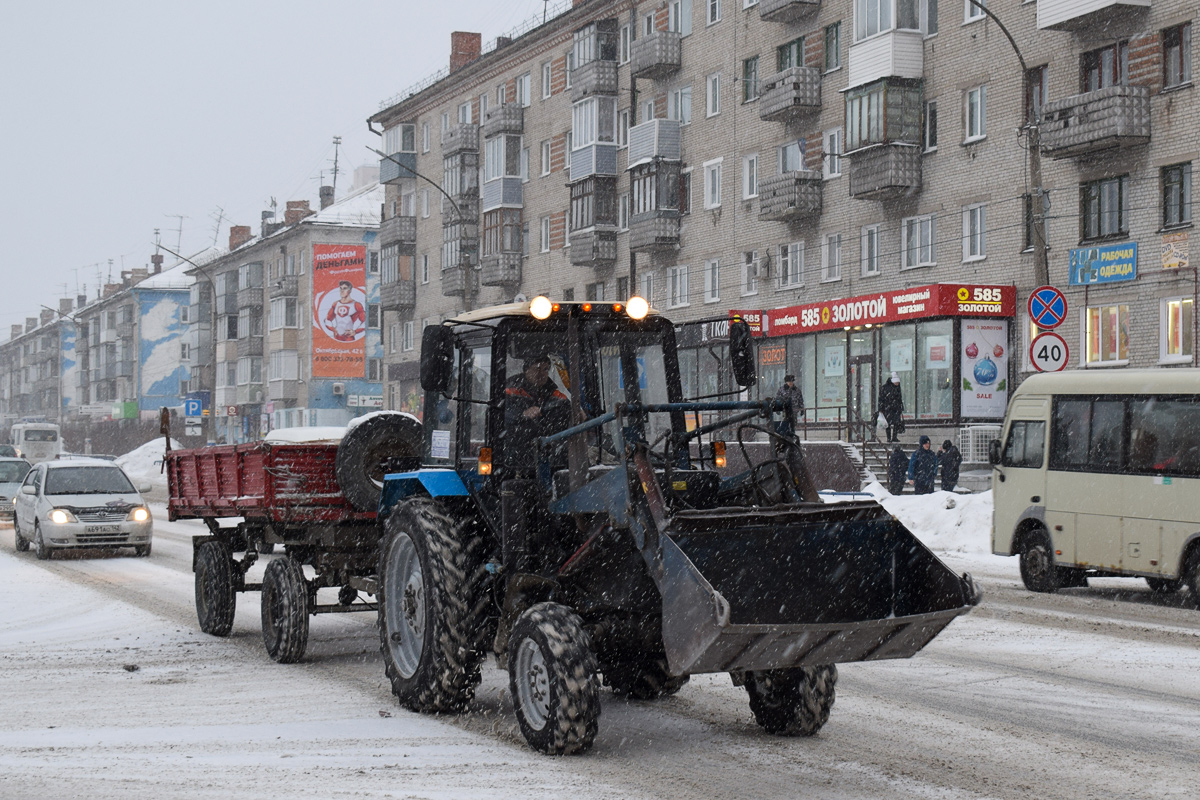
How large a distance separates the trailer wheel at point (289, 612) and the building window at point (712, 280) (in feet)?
113

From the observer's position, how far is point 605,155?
49.8 m

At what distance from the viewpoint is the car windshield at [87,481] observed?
2252cm

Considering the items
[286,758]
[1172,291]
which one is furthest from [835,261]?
[286,758]

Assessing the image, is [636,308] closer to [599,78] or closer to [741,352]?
[741,352]

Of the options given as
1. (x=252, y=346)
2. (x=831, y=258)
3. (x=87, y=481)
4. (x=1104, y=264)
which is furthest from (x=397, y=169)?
(x=87, y=481)

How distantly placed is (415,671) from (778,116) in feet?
114

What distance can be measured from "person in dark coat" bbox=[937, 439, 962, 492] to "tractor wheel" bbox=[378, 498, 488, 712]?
21.8 metres

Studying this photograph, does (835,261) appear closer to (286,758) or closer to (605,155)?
(605,155)

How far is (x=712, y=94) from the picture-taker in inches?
1778

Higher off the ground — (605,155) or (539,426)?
(605,155)

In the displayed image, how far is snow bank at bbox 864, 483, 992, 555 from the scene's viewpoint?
21.5 metres

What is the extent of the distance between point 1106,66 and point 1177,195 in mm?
3445

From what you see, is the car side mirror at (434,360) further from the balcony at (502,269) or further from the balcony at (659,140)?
the balcony at (502,269)

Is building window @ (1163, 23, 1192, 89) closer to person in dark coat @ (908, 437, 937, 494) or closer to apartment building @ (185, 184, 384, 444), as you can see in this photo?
person in dark coat @ (908, 437, 937, 494)
